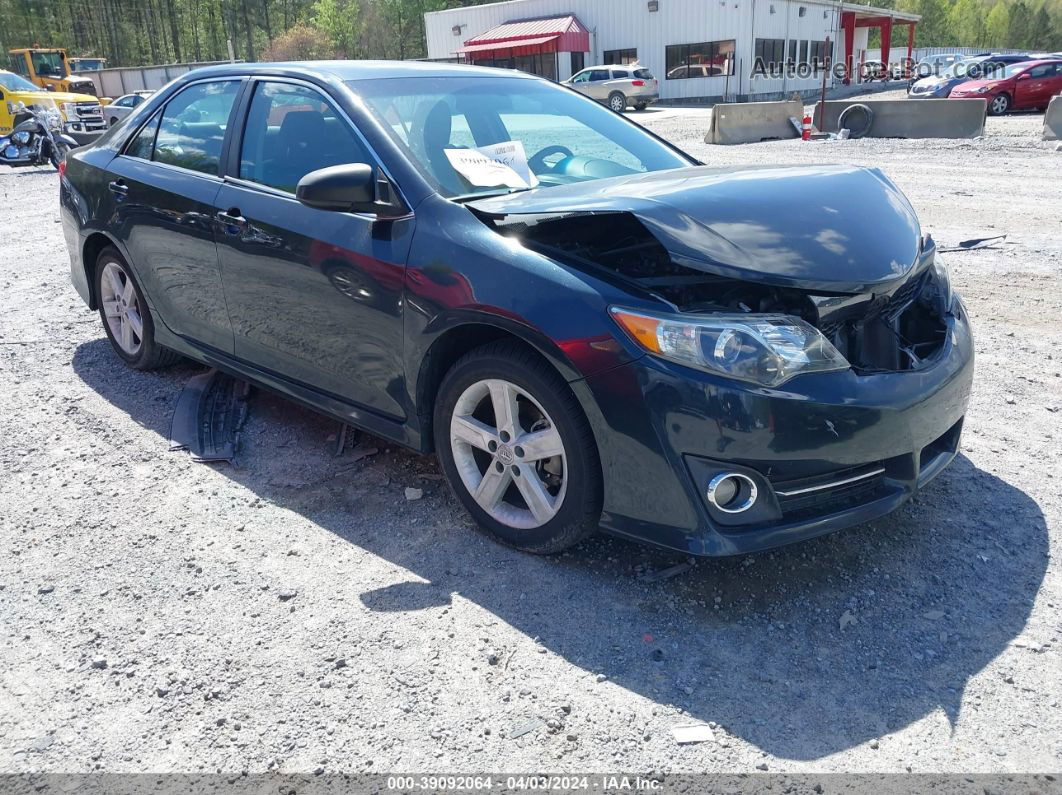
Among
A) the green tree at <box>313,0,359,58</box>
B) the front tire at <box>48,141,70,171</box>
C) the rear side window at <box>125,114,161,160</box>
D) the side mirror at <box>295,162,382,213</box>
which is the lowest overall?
the front tire at <box>48,141,70,171</box>

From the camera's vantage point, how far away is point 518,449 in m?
3.04

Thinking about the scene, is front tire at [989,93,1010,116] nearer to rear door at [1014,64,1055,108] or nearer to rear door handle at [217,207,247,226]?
rear door at [1014,64,1055,108]

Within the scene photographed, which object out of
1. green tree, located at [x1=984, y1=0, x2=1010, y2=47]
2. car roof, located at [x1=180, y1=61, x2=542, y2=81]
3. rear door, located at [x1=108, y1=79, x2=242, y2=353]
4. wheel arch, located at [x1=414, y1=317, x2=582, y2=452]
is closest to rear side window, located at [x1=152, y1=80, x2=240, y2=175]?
rear door, located at [x1=108, y1=79, x2=242, y2=353]

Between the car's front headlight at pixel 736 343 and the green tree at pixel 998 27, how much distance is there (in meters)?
91.2

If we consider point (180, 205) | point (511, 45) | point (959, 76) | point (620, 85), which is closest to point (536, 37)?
point (511, 45)

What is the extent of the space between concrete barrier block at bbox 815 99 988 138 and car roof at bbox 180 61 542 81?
51.1ft

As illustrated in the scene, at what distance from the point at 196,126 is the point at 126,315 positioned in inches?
51.1

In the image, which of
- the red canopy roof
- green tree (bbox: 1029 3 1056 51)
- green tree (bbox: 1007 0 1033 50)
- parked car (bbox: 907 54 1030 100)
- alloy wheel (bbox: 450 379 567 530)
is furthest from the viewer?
green tree (bbox: 1007 0 1033 50)

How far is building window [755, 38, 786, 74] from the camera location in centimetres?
3850

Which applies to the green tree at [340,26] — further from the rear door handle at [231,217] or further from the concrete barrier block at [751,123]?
the rear door handle at [231,217]

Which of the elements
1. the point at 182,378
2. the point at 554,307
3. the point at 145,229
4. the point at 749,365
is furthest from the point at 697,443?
the point at 182,378

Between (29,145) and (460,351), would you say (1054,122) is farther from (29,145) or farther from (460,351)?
(29,145)

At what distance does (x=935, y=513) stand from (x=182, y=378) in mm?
4110

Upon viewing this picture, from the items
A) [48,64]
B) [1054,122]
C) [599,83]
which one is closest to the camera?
[1054,122]
